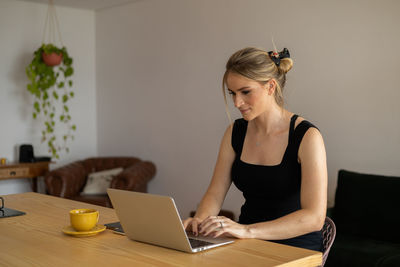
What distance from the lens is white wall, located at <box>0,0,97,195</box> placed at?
568 centimetres

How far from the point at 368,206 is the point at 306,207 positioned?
1.73 metres

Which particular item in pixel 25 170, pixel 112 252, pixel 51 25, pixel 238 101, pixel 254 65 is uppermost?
pixel 51 25

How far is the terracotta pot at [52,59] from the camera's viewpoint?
218 inches

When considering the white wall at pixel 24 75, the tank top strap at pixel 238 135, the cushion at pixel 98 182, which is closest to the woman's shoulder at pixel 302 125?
the tank top strap at pixel 238 135

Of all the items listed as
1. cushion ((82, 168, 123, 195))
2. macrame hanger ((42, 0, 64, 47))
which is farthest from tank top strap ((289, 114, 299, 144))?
macrame hanger ((42, 0, 64, 47))

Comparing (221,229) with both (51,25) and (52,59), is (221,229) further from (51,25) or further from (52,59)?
(51,25)

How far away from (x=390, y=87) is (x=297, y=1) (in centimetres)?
110

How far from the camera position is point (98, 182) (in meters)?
5.41

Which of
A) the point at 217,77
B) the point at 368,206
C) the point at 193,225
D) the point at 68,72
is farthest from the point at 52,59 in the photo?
the point at 193,225

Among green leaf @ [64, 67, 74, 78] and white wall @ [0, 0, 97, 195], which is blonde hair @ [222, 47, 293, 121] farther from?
white wall @ [0, 0, 97, 195]

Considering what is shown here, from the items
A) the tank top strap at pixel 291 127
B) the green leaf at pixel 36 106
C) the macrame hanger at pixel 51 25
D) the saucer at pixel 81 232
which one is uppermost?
the macrame hanger at pixel 51 25

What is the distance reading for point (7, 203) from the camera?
8.11 ft

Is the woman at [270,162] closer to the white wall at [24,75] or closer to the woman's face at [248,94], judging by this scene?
the woman's face at [248,94]

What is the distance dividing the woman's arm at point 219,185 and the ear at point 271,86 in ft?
0.98
